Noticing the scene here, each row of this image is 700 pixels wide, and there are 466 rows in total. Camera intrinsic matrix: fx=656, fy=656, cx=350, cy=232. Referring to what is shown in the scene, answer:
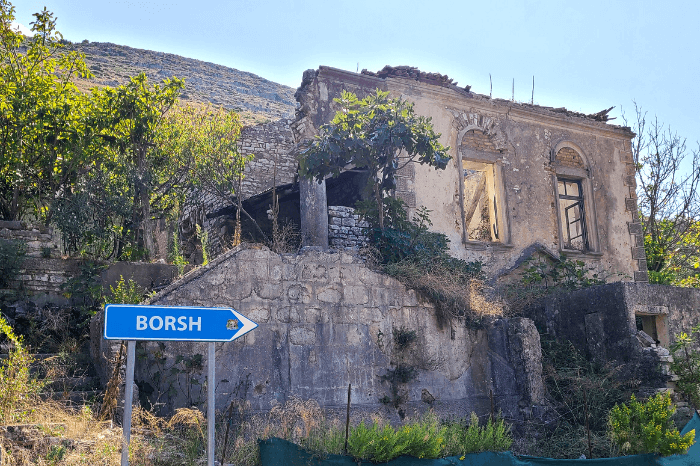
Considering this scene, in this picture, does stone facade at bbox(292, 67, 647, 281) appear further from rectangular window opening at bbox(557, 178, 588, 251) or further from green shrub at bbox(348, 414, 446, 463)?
green shrub at bbox(348, 414, 446, 463)

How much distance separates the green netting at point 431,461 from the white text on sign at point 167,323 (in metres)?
1.91

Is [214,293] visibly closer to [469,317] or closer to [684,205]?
[469,317]

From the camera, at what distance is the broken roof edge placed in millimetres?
12852

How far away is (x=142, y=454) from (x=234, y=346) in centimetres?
224

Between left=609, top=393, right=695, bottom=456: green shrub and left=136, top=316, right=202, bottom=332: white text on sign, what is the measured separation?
5.23 m

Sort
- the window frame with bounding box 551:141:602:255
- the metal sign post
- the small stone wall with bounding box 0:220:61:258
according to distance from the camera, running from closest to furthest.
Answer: the metal sign post → the small stone wall with bounding box 0:220:61:258 → the window frame with bounding box 551:141:602:255

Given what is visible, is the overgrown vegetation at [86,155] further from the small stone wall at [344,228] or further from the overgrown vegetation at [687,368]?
the overgrown vegetation at [687,368]

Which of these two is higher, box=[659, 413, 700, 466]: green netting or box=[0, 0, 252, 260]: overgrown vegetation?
box=[0, 0, 252, 260]: overgrown vegetation

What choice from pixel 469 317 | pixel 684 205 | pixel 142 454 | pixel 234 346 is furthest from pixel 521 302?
pixel 684 205

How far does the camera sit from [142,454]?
587 cm

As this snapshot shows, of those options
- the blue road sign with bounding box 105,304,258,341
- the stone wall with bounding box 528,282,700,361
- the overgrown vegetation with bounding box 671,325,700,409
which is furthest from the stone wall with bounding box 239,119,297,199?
the blue road sign with bounding box 105,304,258,341

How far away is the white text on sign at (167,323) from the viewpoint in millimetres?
4691

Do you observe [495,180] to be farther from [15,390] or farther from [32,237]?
[15,390]

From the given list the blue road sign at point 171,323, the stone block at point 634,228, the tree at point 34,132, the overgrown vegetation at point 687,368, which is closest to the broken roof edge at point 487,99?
the stone block at point 634,228
